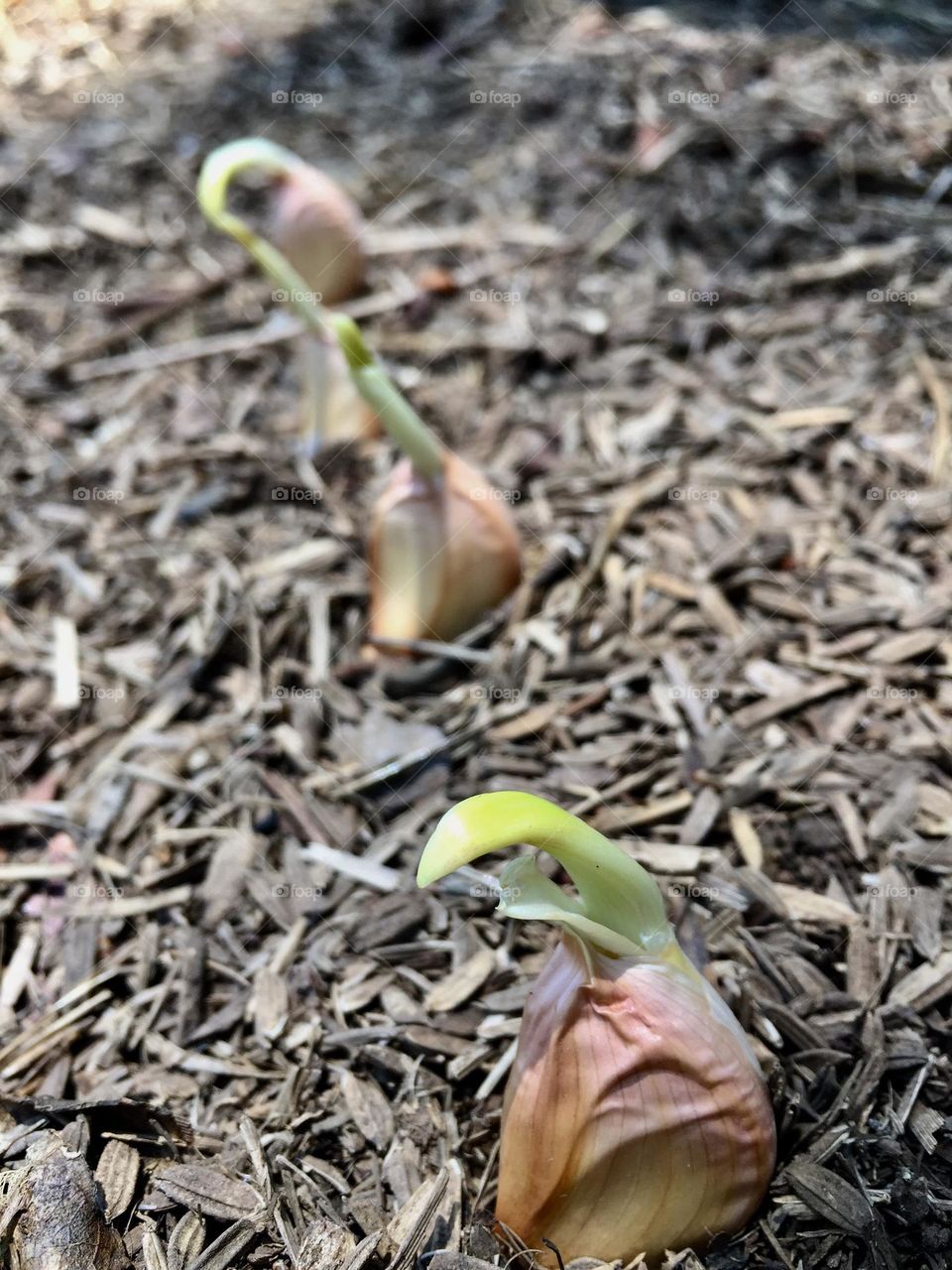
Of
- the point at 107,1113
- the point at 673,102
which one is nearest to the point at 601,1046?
the point at 107,1113

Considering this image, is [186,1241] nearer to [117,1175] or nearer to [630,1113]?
[117,1175]

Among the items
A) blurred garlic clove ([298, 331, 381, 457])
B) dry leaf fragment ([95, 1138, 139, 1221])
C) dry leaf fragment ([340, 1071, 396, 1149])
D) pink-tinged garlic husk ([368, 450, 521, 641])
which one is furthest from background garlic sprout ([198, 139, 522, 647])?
dry leaf fragment ([95, 1138, 139, 1221])

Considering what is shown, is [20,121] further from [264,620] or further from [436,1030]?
[436,1030]

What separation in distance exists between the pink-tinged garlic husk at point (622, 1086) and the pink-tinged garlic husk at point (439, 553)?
3.03 ft

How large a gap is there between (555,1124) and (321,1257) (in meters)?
0.31

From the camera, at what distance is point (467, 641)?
2.06 m

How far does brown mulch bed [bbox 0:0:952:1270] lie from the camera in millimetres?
1389

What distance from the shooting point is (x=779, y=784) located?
1.73m

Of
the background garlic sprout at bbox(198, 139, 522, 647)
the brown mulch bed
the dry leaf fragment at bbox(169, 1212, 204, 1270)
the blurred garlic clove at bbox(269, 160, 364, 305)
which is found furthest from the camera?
the blurred garlic clove at bbox(269, 160, 364, 305)

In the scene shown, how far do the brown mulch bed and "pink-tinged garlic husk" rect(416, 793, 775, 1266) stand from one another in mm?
103

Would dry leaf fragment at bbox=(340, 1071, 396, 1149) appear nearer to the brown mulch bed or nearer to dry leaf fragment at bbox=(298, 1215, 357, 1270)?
the brown mulch bed

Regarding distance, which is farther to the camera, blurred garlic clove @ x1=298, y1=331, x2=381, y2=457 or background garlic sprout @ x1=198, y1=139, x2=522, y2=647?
blurred garlic clove @ x1=298, y1=331, x2=381, y2=457

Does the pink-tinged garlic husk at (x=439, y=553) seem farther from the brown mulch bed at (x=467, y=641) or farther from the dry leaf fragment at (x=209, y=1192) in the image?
the dry leaf fragment at (x=209, y=1192)

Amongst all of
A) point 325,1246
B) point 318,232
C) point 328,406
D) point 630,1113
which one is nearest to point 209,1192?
point 325,1246
